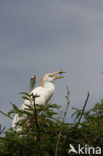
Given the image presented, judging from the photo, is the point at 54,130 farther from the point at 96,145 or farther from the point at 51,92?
the point at 51,92

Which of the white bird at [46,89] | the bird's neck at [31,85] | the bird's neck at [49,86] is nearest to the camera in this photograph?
the bird's neck at [31,85]

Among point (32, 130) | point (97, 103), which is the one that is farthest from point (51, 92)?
point (32, 130)

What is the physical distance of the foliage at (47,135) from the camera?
12.1ft

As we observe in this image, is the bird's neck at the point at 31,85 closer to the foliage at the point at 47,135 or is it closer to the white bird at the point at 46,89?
the white bird at the point at 46,89

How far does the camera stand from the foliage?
145 inches

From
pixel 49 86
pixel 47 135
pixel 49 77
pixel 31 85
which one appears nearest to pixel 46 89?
pixel 49 86

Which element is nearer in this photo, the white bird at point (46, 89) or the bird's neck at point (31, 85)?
the bird's neck at point (31, 85)

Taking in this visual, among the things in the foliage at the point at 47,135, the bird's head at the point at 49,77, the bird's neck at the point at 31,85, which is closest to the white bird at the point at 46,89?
the bird's head at the point at 49,77

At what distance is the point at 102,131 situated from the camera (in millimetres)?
3822

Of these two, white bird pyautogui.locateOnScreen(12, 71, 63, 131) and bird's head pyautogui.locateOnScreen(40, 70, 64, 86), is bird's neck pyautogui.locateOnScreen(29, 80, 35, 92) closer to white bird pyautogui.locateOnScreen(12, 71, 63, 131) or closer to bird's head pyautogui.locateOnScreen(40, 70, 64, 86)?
white bird pyautogui.locateOnScreen(12, 71, 63, 131)

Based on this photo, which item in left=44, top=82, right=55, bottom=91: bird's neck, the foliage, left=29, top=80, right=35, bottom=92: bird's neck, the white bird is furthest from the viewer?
left=44, top=82, right=55, bottom=91: bird's neck

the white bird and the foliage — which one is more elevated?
the white bird

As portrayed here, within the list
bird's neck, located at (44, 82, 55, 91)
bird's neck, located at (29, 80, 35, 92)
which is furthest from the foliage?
bird's neck, located at (44, 82, 55, 91)

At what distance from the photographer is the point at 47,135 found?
4066mm
